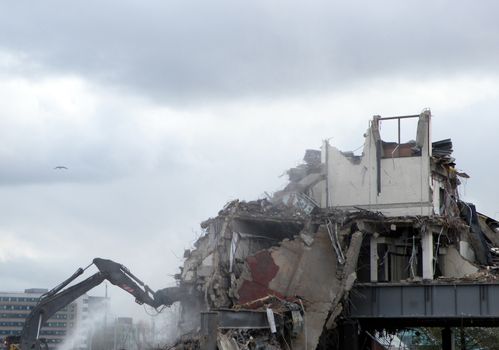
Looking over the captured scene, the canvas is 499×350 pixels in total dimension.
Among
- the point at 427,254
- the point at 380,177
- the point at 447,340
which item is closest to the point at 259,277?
the point at 427,254

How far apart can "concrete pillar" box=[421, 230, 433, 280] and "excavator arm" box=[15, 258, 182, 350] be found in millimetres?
13568

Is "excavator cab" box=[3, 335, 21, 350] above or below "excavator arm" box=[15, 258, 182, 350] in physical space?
below

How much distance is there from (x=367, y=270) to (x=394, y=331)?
13.8 ft

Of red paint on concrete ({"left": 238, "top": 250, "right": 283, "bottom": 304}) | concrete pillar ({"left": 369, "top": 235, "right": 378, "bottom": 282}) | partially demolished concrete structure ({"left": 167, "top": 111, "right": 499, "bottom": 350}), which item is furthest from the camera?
concrete pillar ({"left": 369, "top": 235, "right": 378, "bottom": 282})

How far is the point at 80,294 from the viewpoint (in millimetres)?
32125

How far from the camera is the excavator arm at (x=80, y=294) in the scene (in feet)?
99.1

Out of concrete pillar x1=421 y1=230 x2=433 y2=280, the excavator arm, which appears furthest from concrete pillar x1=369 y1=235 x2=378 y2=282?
the excavator arm

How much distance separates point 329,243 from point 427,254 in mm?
6380

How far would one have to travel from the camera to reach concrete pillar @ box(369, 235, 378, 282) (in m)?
41.9

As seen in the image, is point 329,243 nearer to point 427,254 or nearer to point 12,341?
point 427,254

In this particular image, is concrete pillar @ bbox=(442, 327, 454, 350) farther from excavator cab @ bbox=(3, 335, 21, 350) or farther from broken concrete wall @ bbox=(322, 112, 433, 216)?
excavator cab @ bbox=(3, 335, 21, 350)

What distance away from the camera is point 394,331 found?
Answer: 147 ft

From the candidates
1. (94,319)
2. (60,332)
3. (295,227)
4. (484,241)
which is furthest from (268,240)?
(60,332)

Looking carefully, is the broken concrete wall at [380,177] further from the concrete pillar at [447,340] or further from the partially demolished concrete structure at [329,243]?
the concrete pillar at [447,340]
